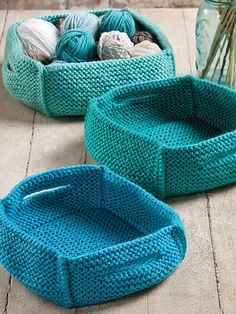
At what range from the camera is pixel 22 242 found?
1.44 meters

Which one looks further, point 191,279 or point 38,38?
point 38,38

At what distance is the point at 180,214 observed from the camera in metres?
1.66

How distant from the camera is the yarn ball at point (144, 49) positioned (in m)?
2.06

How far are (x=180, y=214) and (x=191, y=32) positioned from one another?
0.96 metres

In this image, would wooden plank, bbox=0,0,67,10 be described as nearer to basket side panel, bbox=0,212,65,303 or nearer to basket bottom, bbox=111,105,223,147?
basket bottom, bbox=111,105,223,147

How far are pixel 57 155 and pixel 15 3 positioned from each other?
3.38 feet

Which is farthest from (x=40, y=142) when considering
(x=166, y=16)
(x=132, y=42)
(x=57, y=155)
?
(x=166, y=16)

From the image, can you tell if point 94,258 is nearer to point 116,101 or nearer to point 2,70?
point 116,101

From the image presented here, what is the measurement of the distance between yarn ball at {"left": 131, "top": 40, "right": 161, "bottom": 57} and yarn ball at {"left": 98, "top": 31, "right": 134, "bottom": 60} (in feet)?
0.05

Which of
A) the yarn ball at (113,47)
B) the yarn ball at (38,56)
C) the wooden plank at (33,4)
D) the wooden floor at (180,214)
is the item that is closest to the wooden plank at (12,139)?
the wooden floor at (180,214)

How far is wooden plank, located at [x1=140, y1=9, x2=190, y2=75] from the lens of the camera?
7.57ft

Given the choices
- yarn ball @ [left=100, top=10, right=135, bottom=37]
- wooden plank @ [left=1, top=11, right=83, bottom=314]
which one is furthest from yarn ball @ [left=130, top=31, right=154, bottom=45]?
wooden plank @ [left=1, top=11, right=83, bottom=314]

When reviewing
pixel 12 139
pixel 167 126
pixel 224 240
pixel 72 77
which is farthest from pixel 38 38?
A: pixel 224 240

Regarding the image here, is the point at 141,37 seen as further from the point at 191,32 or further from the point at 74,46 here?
the point at 191,32
